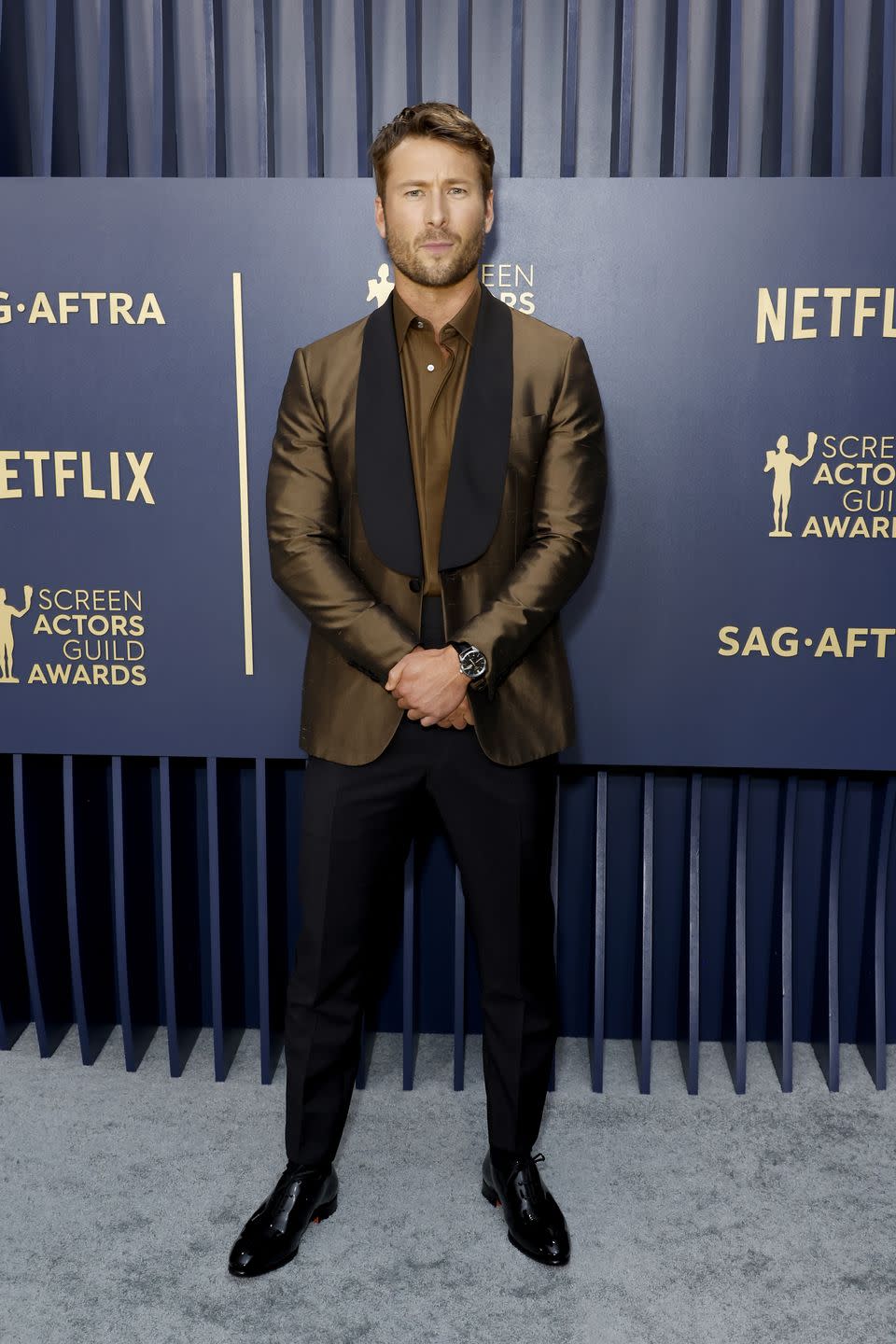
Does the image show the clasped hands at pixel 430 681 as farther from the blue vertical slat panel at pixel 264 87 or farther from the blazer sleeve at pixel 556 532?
the blue vertical slat panel at pixel 264 87

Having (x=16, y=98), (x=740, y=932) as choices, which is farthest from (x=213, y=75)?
(x=740, y=932)

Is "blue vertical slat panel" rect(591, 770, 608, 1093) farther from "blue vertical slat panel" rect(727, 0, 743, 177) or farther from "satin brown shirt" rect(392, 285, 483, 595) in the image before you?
"blue vertical slat panel" rect(727, 0, 743, 177)

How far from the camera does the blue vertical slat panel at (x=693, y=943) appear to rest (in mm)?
2738

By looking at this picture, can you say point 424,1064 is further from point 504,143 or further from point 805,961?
point 504,143

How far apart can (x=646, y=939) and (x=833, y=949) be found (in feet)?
1.46

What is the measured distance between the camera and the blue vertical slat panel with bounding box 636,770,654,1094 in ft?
8.95

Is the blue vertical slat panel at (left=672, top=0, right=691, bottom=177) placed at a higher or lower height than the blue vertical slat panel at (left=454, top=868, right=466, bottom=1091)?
higher

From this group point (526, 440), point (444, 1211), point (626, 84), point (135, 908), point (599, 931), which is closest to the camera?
point (526, 440)

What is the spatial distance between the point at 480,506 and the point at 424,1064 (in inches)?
57.2

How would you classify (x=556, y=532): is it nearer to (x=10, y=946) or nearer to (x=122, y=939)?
(x=122, y=939)

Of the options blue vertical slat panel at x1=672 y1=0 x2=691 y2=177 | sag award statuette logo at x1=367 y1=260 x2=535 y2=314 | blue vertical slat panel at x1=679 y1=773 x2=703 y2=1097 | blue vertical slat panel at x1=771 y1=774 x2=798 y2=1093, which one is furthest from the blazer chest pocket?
blue vertical slat panel at x1=771 y1=774 x2=798 y2=1093

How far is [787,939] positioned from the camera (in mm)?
2801

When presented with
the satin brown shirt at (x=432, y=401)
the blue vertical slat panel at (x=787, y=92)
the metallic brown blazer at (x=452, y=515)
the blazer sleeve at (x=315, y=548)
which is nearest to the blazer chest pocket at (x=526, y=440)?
the metallic brown blazer at (x=452, y=515)

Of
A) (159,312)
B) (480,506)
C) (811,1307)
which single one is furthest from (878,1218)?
(159,312)
